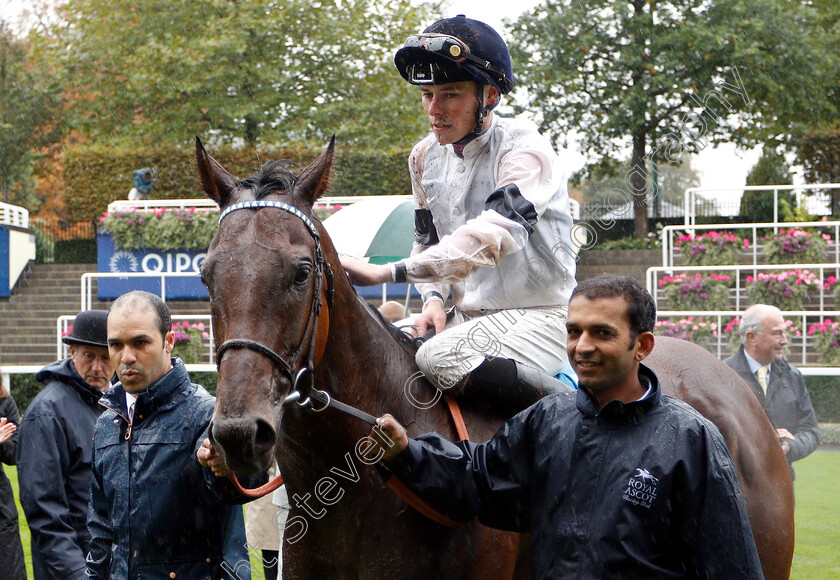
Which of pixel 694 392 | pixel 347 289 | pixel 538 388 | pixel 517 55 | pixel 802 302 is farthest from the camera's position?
pixel 517 55

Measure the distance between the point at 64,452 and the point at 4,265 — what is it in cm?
1736

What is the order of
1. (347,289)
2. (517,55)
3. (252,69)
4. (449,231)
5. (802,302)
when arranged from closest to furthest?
1. (347,289)
2. (449,231)
3. (802,302)
4. (517,55)
5. (252,69)

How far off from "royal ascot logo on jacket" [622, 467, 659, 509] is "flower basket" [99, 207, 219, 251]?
1520cm

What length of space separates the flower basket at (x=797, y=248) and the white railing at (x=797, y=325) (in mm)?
1757

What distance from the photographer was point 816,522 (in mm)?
8023

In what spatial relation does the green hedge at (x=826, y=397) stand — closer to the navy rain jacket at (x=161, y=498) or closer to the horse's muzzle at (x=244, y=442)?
the navy rain jacket at (x=161, y=498)

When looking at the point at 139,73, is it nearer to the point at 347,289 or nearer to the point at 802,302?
the point at 802,302

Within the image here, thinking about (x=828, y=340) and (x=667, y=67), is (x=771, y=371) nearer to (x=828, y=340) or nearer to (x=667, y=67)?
(x=828, y=340)

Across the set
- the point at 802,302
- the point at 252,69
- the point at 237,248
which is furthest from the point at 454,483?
the point at 252,69

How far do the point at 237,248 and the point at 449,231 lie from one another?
117 cm

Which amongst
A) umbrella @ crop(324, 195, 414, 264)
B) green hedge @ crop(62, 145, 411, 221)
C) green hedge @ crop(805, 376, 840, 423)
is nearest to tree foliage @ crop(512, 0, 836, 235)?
green hedge @ crop(62, 145, 411, 221)

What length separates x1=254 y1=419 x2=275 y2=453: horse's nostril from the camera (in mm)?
2037

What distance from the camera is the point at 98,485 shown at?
2.99 m

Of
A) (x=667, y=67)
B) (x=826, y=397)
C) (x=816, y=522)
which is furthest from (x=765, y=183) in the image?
(x=816, y=522)
